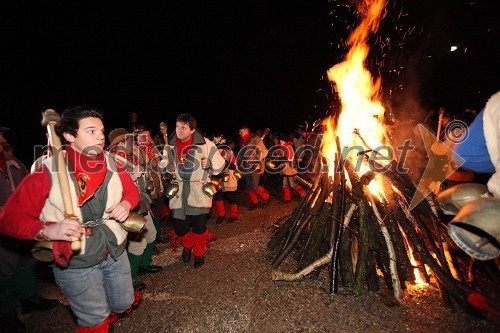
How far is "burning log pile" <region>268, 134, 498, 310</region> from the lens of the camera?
3.53 meters

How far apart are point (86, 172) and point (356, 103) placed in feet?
17.5

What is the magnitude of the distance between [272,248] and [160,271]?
1979 mm

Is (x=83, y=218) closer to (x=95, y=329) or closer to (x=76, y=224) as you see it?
(x=76, y=224)

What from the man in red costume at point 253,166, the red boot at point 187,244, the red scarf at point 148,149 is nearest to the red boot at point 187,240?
the red boot at point 187,244

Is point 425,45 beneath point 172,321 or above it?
above

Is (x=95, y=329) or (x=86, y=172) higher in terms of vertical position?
(x=86, y=172)

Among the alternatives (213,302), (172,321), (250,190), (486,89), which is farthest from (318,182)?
(486,89)

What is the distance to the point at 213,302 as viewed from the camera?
3621 millimetres

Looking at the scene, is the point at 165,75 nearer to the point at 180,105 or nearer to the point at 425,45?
the point at 180,105

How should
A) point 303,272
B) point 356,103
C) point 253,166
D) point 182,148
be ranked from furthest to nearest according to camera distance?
point 253,166 → point 356,103 → point 182,148 → point 303,272

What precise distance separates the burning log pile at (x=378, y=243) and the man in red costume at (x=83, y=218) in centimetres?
220

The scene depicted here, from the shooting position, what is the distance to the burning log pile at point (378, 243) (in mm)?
3525

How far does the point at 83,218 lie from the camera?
2.49 metres

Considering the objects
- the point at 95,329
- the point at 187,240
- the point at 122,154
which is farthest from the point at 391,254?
the point at 122,154
